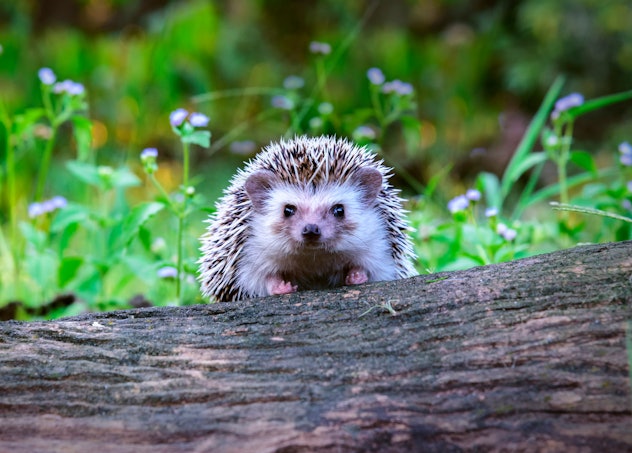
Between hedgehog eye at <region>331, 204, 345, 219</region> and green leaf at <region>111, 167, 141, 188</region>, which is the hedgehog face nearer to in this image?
hedgehog eye at <region>331, 204, 345, 219</region>

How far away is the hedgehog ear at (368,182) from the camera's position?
3562mm

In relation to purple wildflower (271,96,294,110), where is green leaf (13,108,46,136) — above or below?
below

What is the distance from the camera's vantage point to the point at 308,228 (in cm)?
331

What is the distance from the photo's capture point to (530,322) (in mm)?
2469

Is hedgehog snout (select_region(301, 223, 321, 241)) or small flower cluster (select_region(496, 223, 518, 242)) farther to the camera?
small flower cluster (select_region(496, 223, 518, 242))

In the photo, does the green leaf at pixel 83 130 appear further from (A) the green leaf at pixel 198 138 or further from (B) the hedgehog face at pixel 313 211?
(B) the hedgehog face at pixel 313 211

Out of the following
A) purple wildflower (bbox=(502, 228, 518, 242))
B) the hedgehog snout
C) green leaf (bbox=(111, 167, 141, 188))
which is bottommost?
the hedgehog snout

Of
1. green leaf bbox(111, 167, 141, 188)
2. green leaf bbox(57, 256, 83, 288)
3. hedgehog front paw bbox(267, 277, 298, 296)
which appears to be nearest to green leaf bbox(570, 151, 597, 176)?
hedgehog front paw bbox(267, 277, 298, 296)

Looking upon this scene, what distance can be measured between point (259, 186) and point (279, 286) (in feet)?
1.53

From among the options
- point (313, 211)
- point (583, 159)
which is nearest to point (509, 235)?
point (583, 159)

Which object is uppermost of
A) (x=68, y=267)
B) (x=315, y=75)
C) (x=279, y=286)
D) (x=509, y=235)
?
(x=315, y=75)

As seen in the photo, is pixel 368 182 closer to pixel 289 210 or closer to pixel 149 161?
pixel 289 210

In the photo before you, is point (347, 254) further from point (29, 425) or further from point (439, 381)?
point (29, 425)

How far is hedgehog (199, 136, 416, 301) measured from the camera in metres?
3.44
